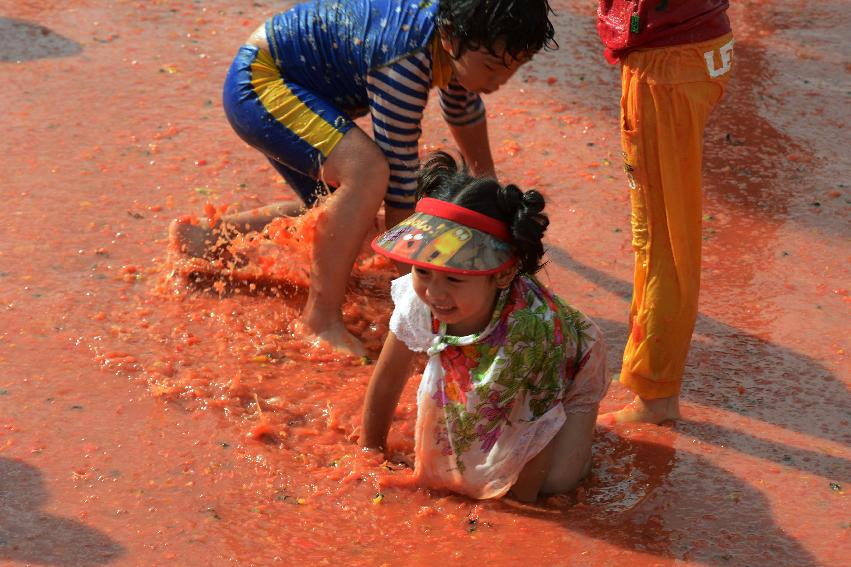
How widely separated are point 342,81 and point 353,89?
0.05 meters

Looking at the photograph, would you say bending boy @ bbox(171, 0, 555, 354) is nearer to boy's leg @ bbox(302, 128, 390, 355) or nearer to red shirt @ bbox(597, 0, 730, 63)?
boy's leg @ bbox(302, 128, 390, 355)

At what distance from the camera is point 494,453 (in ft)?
10.1

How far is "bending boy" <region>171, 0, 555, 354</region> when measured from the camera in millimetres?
3490

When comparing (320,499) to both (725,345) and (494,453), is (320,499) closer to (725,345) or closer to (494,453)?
(494,453)

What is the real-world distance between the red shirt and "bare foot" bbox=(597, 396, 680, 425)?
1.13 meters

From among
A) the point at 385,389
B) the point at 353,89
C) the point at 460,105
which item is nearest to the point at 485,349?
the point at 385,389

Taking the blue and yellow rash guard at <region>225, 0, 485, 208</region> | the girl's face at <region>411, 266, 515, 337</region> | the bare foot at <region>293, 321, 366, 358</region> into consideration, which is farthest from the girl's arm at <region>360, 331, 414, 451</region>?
the blue and yellow rash guard at <region>225, 0, 485, 208</region>

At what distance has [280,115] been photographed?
12.7ft

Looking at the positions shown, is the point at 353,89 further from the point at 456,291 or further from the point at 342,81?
the point at 456,291

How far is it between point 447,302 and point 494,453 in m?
0.48

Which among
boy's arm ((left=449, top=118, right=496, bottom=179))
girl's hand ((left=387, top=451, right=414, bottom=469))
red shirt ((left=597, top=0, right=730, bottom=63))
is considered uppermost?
red shirt ((left=597, top=0, right=730, bottom=63))

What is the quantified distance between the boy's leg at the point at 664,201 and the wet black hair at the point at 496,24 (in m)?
0.37

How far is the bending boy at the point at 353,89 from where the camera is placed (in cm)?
349

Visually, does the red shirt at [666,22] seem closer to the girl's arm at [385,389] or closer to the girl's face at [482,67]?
the girl's face at [482,67]
